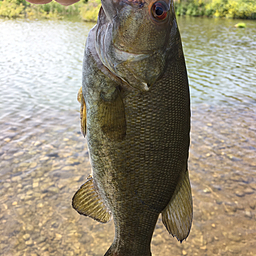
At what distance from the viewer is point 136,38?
1558mm

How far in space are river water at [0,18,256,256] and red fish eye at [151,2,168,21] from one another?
3.63 metres

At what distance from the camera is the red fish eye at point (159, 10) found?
1511 millimetres

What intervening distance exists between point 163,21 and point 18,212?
174 inches

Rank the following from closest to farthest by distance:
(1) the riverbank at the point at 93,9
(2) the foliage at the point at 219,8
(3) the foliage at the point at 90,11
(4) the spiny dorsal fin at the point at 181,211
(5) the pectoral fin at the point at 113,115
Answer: (5) the pectoral fin at the point at 113,115
(4) the spiny dorsal fin at the point at 181,211
(3) the foliage at the point at 90,11
(1) the riverbank at the point at 93,9
(2) the foliage at the point at 219,8

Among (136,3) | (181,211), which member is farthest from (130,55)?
(181,211)

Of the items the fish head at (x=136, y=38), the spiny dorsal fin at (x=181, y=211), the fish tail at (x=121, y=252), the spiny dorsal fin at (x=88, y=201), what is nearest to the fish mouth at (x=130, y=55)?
the fish head at (x=136, y=38)

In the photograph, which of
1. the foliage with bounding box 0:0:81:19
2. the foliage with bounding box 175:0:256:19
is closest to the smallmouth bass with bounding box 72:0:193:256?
the foliage with bounding box 0:0:81:19

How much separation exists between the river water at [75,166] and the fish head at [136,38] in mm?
3373

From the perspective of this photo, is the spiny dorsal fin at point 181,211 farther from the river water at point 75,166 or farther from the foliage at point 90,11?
the foliage at point 90,11

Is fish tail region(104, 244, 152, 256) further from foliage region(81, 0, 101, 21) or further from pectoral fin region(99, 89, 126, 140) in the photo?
foliage region(81, 0, 101, 21)

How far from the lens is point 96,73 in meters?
1.69

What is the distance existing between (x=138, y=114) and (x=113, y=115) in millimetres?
161

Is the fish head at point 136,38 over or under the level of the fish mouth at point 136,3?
under

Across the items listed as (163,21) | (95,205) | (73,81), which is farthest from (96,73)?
(73,81)
